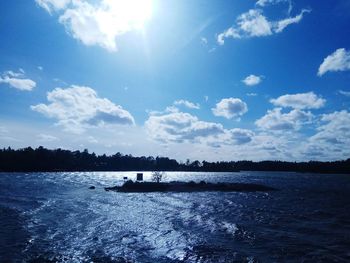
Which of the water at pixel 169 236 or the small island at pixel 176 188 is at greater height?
the small island at pixel 176 188

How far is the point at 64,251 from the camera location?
24875 mm

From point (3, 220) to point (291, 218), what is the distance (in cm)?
3641

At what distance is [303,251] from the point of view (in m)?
26.4

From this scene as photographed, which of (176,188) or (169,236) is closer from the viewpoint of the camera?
(169,236)

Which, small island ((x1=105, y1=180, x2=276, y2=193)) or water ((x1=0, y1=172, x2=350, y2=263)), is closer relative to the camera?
water ((x1=0, y1=172, x2=350, y2=263))

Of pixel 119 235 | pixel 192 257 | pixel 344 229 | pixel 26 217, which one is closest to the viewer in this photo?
pixel 192 257

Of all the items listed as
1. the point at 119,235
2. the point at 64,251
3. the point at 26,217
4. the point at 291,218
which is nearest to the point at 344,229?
the point at 291,218

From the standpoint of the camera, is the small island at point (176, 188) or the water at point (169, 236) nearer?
the water at point (169, 236)

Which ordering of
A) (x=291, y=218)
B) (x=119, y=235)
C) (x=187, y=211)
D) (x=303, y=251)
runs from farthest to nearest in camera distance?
1. (x=187, y=211)
2. (x=291, y=218)
3. (x=119, y=235)
4. (x=303, y=251)

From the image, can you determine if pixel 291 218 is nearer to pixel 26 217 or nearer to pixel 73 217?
pixel 73 217

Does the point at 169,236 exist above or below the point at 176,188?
below

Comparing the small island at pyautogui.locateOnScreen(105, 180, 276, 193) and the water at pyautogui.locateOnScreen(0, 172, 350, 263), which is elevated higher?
the small island at pyautogui.locateOnScreen(105, 180, 276, 193)

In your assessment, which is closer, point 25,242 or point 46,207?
point 25,242

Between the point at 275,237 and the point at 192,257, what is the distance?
11.4 m
